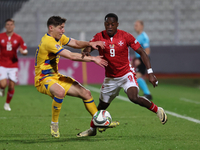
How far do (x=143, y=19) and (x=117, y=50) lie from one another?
13073 millimetres

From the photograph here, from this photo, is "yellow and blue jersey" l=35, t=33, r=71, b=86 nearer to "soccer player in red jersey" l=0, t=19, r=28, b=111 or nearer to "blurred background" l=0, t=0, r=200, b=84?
"soccer player in red jersey" l=0, t=19, r=28, b=111

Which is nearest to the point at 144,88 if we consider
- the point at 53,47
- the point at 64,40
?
the point at 64,40

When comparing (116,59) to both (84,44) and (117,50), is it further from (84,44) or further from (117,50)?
(84,44)

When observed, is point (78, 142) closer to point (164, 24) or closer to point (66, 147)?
point (66, 147)

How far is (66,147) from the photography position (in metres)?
4.50

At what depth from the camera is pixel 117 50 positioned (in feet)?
17.7

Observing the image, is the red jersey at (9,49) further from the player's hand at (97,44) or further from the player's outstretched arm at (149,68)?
the player's outstretched arm at (149,68)

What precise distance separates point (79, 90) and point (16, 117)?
7.66 feet

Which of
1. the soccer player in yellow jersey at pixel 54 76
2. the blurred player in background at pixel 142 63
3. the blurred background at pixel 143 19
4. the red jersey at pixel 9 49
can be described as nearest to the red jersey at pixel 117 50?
the soccer player in yellow jersey at pixel 54 76

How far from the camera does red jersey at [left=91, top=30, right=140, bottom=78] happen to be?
5.38 metres

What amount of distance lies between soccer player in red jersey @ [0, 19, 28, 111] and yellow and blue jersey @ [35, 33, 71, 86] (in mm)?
3017

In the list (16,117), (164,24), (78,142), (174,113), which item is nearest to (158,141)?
(78,142)

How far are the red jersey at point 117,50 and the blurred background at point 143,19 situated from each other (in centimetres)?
1017

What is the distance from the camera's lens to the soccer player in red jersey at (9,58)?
817cm
